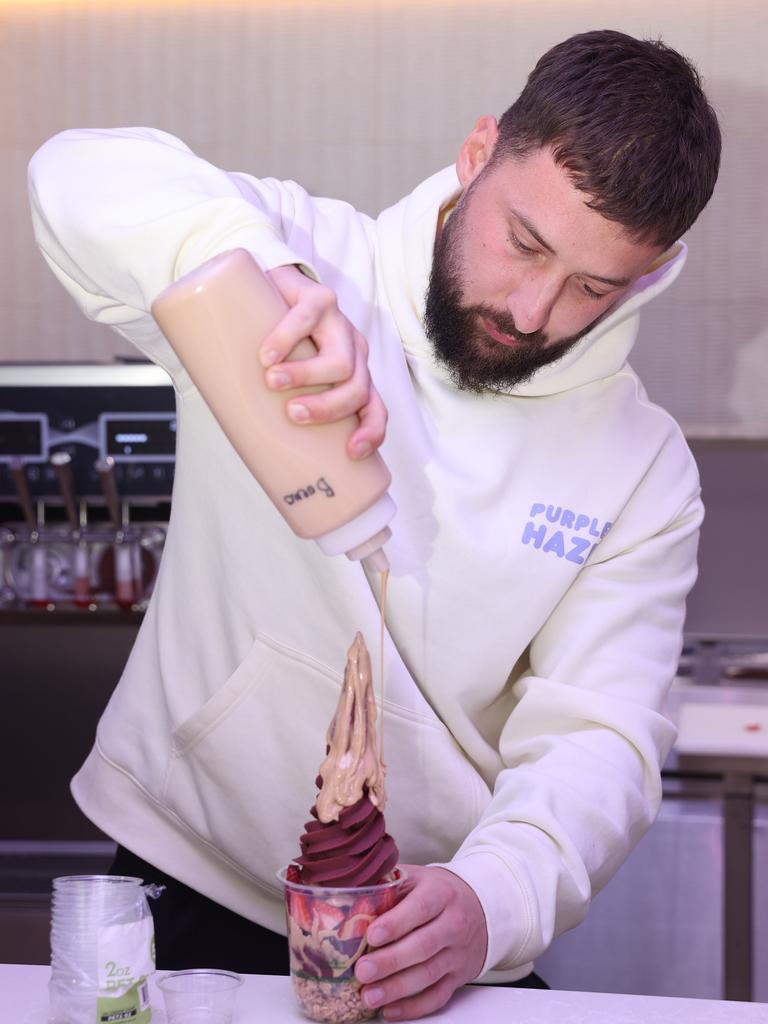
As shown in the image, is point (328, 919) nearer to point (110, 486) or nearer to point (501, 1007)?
point (501, 1007)

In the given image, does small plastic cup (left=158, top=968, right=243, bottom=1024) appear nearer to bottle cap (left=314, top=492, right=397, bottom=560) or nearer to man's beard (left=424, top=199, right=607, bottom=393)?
bottle cap (left=314, top=492, right=397, bottom=560)

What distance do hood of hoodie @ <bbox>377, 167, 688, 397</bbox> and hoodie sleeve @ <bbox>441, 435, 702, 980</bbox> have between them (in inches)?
5.2

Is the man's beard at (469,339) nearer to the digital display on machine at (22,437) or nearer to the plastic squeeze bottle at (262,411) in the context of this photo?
the plastic squeeze bottle at (262,411)

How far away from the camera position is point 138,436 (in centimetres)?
273

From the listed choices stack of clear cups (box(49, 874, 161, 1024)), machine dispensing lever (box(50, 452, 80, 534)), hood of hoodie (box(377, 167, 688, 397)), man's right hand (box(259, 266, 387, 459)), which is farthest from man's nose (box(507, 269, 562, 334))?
machine dispensing lever (box(50, 452, 80, 534))

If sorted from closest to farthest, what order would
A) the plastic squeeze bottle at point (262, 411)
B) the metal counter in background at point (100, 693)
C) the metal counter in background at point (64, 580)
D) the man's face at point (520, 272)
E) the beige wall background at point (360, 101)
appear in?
the plastic squeeze bottle at point (262, 411) < the man's face at point (520, 272) < the metal counter in background at point (100, 693) < the metal counter in background at point (64, 580) < the beige wall background at point (360, 101)

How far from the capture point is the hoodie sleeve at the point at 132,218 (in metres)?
0.97

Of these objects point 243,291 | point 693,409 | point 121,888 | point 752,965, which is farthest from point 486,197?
point 693,409

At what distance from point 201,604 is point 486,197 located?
1.68 feet

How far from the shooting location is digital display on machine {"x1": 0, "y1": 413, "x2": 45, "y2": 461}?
2.76 metres

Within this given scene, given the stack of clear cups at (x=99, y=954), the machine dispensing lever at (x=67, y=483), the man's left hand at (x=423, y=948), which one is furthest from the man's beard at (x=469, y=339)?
the machine dispensing lever at (x=67, y=483)

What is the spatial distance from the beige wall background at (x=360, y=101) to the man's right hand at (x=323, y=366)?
2235 millimetres

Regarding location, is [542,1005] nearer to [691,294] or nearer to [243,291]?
[243,291]

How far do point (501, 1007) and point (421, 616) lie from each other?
1.38 ft
